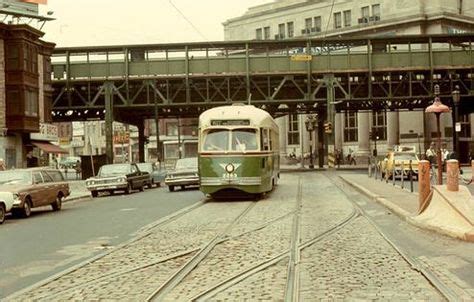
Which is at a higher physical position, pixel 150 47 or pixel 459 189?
pixel 150 47

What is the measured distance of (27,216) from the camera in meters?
20.7

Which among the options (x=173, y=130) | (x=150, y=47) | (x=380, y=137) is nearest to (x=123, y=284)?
(x=150, y=47)

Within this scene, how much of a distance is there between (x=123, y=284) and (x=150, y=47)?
158ft

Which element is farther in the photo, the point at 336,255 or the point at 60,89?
the point at 60,89

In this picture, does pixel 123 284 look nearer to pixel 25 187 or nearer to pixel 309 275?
pixel 309 275

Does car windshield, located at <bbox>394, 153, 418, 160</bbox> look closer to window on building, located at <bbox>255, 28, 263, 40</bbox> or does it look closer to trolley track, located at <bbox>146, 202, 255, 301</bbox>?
trolley track, located at <bbox>146, 202, 255, 301</bbox>

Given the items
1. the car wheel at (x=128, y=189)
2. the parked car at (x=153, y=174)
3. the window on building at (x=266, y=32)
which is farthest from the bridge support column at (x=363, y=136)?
the car wheel at (x=128, y=189)

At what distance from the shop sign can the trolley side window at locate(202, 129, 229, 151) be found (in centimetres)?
2621

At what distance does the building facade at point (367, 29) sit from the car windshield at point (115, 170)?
37554mm

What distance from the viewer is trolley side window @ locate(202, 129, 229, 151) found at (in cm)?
2234

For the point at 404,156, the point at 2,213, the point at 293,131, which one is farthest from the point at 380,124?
the point at 2,213

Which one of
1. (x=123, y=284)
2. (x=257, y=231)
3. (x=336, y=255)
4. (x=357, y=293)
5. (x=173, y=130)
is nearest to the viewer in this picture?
(x=357, y=293)

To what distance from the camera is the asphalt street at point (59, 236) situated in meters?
9.86

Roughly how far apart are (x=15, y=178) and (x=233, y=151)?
6.98 meters
